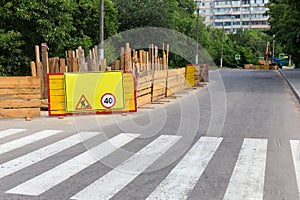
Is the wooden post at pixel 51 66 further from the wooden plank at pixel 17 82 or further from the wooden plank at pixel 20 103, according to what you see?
the wooden plank at pixel 20 103

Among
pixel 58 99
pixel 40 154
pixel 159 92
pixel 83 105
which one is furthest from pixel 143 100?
pixel 40 154

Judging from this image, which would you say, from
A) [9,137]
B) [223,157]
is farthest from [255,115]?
[9,137]

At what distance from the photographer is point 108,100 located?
12.7 metres

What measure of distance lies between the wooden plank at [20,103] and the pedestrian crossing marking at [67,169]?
4.20m

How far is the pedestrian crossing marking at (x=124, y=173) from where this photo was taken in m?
5.57

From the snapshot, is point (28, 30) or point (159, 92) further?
point (28, 30)

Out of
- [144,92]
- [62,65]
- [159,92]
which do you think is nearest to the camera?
[62,65]

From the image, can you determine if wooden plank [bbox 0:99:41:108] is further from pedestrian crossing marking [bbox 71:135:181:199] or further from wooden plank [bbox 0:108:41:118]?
pedestrian crossing marking [bbox 71:135:181:199]

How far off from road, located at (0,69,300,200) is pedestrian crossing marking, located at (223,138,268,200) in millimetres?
13

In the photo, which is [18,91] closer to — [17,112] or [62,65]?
[17,112]

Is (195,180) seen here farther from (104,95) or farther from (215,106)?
(215,106)

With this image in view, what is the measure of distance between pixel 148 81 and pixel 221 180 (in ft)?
33.3

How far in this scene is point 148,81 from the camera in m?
16.0

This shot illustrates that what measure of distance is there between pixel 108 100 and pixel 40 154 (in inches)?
196
